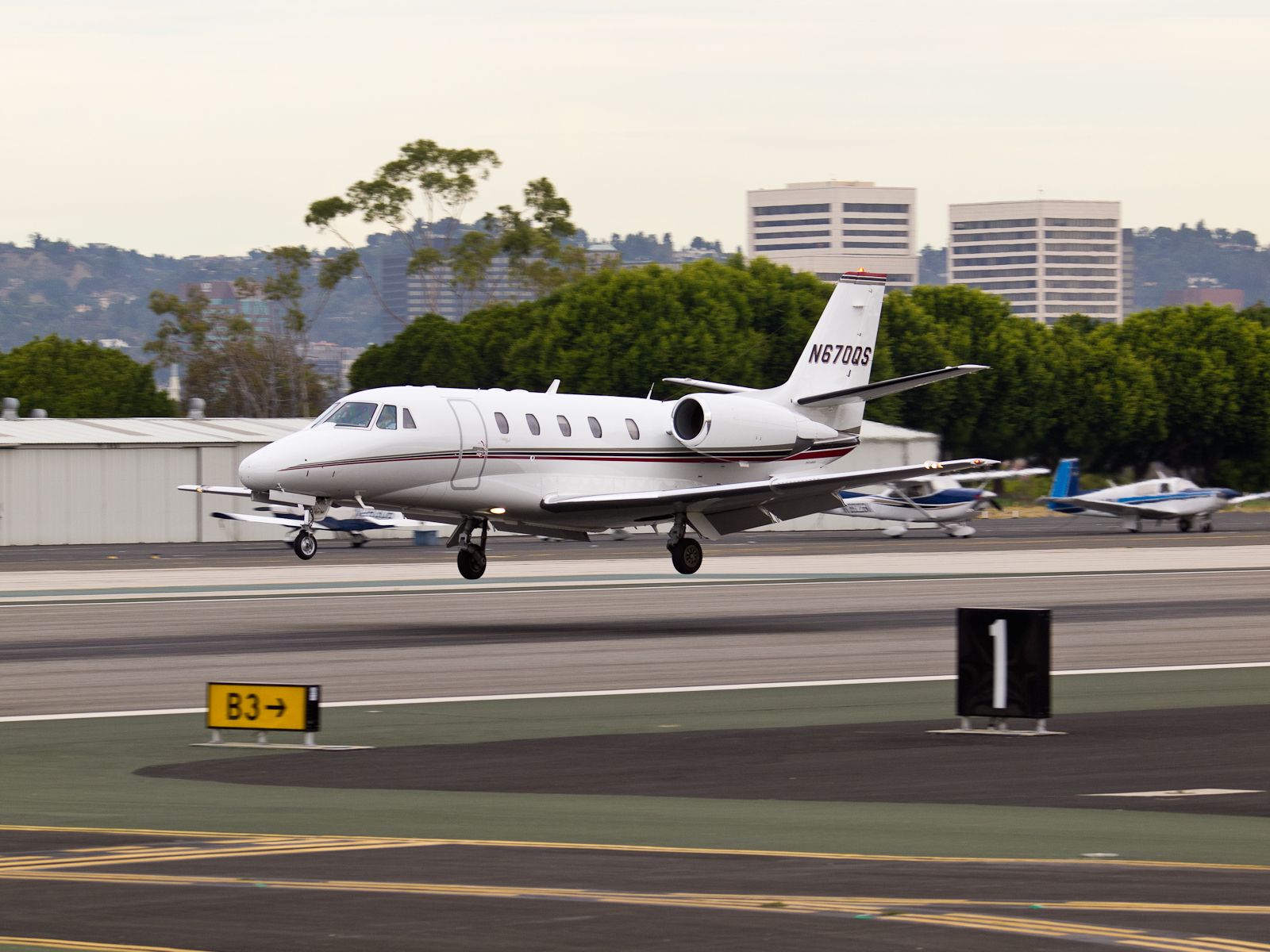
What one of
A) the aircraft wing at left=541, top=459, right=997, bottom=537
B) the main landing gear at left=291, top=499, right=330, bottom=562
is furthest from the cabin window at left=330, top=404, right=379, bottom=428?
the aircraft wing at left=541, top=459, right=997, bottom=537

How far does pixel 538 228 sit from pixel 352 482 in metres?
93.8

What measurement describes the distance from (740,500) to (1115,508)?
126 feet

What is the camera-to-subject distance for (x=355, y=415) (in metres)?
29.5

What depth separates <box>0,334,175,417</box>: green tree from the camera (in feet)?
337

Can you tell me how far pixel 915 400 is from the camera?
94125mm

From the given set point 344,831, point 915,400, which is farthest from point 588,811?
point 915,400

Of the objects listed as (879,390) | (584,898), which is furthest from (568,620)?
(584,898)

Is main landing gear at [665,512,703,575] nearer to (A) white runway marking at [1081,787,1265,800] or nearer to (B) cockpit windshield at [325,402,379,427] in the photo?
(B) cockpit windshield at [325,402,379,427]

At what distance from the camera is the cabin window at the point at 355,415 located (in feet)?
96.4

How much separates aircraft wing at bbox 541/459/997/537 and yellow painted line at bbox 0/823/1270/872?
18877 mm

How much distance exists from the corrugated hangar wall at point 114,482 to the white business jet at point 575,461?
2792cm

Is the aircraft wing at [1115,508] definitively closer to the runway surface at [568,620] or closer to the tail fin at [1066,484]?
the tail fin at [1066,484]

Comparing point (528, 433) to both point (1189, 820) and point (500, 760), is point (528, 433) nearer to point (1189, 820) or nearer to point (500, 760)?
point (500, 760)

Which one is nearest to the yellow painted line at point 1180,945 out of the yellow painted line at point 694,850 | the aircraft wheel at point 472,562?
the yellow painted line at point 694,850
